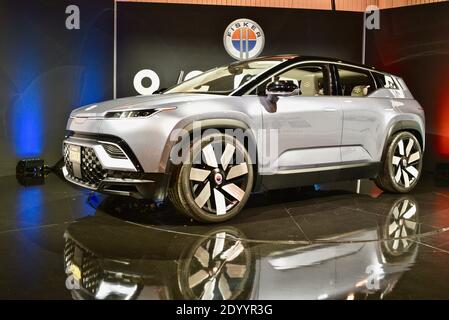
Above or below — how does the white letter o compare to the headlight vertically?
above

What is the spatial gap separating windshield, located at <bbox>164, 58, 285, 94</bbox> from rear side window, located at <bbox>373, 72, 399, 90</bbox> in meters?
1.41

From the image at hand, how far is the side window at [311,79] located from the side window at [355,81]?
0.21 meters

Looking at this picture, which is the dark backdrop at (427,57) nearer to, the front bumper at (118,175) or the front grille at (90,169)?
the front bumper at (118,175)

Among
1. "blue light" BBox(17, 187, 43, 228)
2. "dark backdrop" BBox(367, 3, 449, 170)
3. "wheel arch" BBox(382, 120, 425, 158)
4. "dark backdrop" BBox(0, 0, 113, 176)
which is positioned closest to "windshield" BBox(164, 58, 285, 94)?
"wheel arch" BBox(382, 120, 425, 158)

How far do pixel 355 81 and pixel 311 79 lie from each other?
65 centimetres

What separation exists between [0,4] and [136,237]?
4316mm

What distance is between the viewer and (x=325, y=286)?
2768 millimetres

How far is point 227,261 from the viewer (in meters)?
3.21

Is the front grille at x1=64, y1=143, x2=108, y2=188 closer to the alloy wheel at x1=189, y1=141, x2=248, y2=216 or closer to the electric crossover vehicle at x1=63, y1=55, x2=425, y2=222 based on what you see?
the electric crossover vehicle at x1=63, y1=55, x2=425, y2=222

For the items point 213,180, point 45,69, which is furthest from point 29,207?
point 45,69

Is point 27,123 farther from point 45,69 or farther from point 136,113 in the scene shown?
point 136,113

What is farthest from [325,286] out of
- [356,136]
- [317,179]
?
[356,136]

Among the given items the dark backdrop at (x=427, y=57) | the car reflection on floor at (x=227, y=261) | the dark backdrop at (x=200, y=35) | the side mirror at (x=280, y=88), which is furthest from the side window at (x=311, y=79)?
the dark backdrop at (x=427, y=57)

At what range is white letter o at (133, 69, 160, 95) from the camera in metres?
7.52
